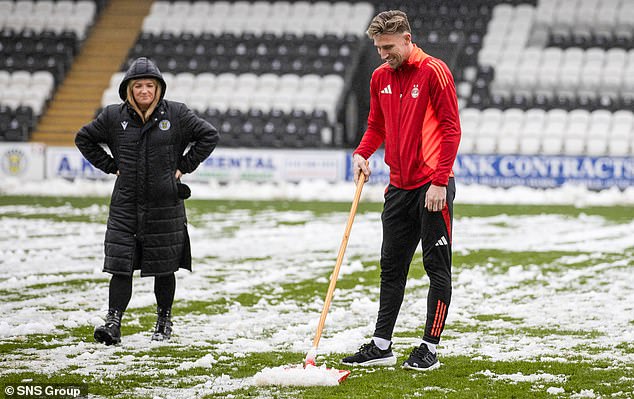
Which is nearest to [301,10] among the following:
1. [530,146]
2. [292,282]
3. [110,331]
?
[530,146]

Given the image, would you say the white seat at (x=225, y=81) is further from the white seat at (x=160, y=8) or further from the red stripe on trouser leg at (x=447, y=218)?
the red stripe on trouser leg at (x=447, y=218)

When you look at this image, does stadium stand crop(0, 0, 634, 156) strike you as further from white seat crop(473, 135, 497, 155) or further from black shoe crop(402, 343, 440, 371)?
black shoe crop(402, 343, 440, 371)

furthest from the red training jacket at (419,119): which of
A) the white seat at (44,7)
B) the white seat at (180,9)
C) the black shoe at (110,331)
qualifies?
the white seat at (44,7)

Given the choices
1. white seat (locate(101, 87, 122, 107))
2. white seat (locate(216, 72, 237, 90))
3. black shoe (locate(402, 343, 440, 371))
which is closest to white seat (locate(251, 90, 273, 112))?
white seat (locate(216, 72, 237, 90))

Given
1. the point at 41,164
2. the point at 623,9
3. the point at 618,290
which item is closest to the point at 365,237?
the point at 618,290

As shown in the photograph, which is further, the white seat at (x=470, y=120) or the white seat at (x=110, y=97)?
the white seat at (x=110, y=97)

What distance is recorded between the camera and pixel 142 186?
7707 millimetres

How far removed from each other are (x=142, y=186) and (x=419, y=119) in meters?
2.16

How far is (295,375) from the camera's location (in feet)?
20.3

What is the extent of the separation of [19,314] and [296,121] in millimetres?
18333

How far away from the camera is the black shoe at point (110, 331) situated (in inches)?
292

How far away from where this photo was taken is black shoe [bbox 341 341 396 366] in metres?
6.86

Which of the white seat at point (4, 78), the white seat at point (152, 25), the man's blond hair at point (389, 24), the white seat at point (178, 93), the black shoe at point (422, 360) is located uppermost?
the white seat at point (152, 25)

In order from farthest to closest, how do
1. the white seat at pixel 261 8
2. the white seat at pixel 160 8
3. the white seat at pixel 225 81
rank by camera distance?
the white seat at pixel 160 8 < the white seat at pixel 261 8 < the white seat at pixel 225 81
